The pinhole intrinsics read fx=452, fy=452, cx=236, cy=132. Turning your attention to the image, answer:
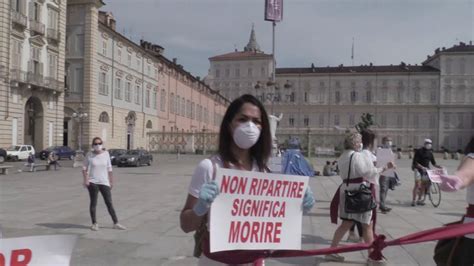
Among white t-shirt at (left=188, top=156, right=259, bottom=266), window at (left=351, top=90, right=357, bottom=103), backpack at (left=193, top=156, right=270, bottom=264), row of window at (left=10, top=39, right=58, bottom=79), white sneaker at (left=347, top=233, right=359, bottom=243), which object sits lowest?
white sneaker at (left=347, top=233, right=359, bottom=243)

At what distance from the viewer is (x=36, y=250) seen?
247 cm

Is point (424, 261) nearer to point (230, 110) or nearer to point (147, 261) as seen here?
point (147, 261)

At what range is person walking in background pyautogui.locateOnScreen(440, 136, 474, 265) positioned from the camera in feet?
9.21

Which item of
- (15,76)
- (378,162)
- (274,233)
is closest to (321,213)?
(378,162)

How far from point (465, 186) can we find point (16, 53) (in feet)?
135

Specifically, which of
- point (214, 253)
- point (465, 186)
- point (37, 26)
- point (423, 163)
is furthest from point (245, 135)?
point (37, 26)

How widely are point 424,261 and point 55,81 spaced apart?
4228 centimetres

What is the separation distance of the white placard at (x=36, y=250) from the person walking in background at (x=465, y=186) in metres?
2.28

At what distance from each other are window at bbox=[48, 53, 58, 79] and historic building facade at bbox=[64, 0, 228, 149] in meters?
3.81

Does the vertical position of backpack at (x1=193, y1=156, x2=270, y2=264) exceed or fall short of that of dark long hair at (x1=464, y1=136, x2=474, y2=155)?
it falls short

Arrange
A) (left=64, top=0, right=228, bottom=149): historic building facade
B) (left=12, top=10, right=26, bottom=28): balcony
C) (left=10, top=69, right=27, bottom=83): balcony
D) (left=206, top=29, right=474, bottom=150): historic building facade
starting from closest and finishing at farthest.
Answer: (left=10, top=69, right=27, bottom=83): balcony, (left=12, top=10, right=26, bottom=28): balcony, (left=64, top=0, right=228, bottom=149): historic building facade, (left=206, top=29, right=474, bottom=150): historic building facade

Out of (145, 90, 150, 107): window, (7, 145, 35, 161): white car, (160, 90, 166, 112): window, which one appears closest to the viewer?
(7, 145, 35, 161): white car

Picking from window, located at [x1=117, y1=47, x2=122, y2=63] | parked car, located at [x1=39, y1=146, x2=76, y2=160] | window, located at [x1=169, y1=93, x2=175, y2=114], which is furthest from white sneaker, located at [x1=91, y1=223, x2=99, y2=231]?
window, located at [x1=169, y1=93, x2=175, y2=114]

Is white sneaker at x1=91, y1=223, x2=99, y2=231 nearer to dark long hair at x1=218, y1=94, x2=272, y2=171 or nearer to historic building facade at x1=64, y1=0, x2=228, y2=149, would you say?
dark long hair at x1=218, y1=94, x2=272, y2=171
